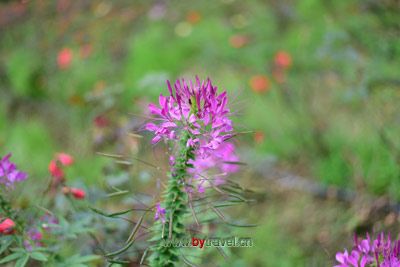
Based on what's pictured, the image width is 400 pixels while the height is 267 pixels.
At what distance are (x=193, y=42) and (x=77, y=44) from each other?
1.12 m

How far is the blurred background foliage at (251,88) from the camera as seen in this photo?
6.83 ft

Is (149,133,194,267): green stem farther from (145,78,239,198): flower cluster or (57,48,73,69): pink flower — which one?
(57,48,73,69): pink flower

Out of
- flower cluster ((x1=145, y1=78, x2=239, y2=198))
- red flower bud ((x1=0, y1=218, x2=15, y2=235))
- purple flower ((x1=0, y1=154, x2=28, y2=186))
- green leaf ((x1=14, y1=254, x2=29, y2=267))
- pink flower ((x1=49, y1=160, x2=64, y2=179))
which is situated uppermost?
pink flower ((x1=49, y1=160, x2=64, y2=179))

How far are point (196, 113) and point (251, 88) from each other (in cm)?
201

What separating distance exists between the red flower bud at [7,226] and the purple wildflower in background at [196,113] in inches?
18.8

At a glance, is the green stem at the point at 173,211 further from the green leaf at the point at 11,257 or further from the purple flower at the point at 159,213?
the green leaf at the point at 11,257

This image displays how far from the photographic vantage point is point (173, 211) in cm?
114

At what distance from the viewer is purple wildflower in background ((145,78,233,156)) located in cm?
102

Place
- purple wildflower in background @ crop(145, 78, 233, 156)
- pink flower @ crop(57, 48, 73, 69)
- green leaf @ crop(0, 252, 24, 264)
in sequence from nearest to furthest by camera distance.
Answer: purple wildflower in background @ crop(145, 78, 233, 156)
green leaf @ crop(0, 252, 24, 264)
pink flower @ crop(57, 48, 73, 69)

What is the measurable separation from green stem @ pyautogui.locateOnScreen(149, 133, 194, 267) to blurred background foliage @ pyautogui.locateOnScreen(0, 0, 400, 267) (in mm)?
247

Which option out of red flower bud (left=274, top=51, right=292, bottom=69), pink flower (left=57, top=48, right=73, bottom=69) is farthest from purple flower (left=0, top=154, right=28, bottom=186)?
pink flower (left=57, top=48, right=73, bottom=69)

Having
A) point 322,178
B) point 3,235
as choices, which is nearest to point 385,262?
point 3,235

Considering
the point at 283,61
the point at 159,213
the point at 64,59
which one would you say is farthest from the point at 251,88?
the point at 159,213

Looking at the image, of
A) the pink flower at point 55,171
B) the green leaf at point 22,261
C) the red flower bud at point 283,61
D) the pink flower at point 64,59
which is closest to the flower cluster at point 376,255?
the green leaf at point 22,261
